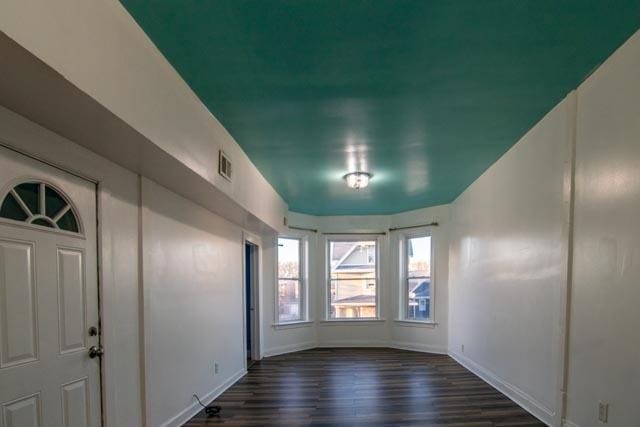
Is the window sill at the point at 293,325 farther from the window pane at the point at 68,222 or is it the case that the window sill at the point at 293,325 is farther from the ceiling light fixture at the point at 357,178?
the window pane at the point at 68,222

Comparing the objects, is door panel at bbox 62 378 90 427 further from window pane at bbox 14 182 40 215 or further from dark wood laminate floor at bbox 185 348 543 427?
dark wood laminate floor at bbox 185 348 543 427

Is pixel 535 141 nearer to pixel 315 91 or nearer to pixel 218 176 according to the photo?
pixel 315 91

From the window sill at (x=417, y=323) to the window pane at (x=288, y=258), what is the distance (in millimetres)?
2090

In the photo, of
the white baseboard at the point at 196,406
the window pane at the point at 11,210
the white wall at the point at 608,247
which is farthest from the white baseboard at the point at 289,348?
the window pane at the point at 11,210

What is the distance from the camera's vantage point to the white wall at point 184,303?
299cm

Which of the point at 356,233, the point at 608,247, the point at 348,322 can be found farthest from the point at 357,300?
the point at 608,247

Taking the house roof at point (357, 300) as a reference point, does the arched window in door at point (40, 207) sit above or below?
above

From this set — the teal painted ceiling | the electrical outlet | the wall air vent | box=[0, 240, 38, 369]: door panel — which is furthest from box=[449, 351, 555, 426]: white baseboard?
box=[0, 240, 38, 369]: door panel

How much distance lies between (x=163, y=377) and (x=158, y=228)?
4.06 ft

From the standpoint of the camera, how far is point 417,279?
6.98m

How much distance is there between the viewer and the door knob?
2317 mm

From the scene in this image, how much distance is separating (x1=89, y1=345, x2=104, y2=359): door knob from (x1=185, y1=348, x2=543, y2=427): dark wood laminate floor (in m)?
1.58

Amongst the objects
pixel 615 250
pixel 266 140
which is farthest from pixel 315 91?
pixel 615 250

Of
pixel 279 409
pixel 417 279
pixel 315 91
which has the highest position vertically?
pixel 315 91
